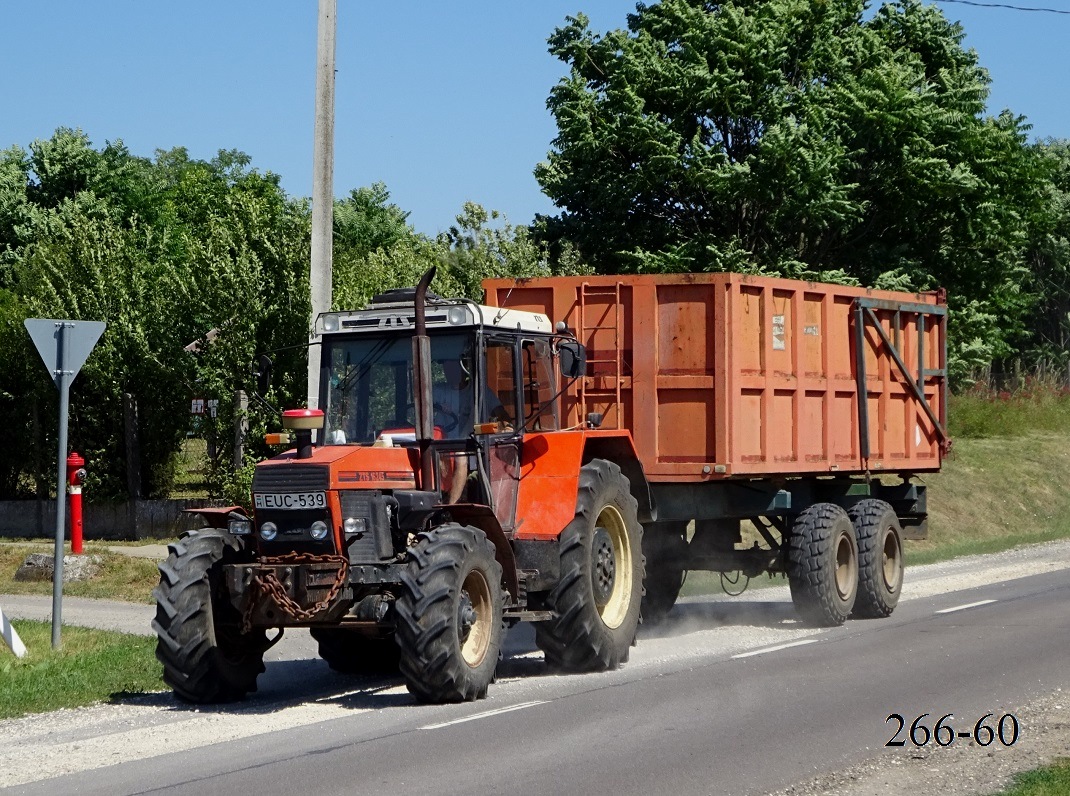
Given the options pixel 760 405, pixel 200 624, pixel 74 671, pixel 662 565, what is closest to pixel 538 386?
pixel 760 405

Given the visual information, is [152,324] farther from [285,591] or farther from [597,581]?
[285,591]

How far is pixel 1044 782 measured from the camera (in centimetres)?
786

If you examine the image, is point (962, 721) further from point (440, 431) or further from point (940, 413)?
point (940, 413)

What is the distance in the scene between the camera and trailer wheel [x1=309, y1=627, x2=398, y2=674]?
12.8 m

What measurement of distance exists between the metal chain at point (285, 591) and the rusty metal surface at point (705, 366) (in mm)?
4080

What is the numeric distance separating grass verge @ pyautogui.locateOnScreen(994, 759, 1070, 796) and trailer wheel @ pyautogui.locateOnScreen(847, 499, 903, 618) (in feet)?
26.0

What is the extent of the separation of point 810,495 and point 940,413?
312cm

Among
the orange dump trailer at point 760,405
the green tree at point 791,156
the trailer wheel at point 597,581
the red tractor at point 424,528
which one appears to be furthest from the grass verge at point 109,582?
the green tree at point 791,156

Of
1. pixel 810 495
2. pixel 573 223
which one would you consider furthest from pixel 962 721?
pixel 573 223

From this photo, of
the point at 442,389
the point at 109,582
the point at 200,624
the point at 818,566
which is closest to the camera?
the point at 200,624

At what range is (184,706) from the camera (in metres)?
11.3

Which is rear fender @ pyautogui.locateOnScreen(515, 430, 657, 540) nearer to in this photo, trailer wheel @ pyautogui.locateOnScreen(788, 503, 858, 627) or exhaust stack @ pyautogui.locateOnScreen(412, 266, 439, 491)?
exhaust stack @ pyautogui.locateOnScreen(412, 266, 439, 491)

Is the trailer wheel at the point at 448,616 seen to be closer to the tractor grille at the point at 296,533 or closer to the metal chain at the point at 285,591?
the metal chain at the point at 285,591

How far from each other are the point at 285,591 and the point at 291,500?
2.31 ft
